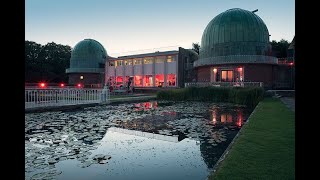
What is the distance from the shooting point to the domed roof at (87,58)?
2215 inches

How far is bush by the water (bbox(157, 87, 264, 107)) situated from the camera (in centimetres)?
2303

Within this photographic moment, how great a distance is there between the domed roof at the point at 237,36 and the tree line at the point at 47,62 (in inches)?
1495

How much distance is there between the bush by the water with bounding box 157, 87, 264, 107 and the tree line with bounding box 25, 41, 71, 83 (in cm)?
3820

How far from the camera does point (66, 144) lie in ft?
24.4

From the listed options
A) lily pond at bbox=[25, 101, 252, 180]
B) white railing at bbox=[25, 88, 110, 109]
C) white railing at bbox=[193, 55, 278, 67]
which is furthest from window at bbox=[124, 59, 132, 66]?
lily pond at bbox=[25, 101, 252, 180]

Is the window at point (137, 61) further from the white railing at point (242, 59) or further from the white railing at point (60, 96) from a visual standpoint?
the white railing at point (60, 96)

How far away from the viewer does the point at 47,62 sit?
65688 millimetres

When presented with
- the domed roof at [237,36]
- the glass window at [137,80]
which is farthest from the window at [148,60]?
the domed roof at [237,36]

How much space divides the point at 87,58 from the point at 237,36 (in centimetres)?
3332

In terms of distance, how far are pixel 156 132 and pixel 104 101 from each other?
13.1 m

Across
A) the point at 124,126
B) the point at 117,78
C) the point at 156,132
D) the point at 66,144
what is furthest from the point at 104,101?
the point at 117,78

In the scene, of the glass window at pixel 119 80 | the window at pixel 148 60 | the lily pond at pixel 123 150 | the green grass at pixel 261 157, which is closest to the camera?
the green grass at pixel 261 157

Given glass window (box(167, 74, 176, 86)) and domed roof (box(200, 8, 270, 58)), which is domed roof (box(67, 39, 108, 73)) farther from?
domed roof (box(200, 8, 270, 58))
